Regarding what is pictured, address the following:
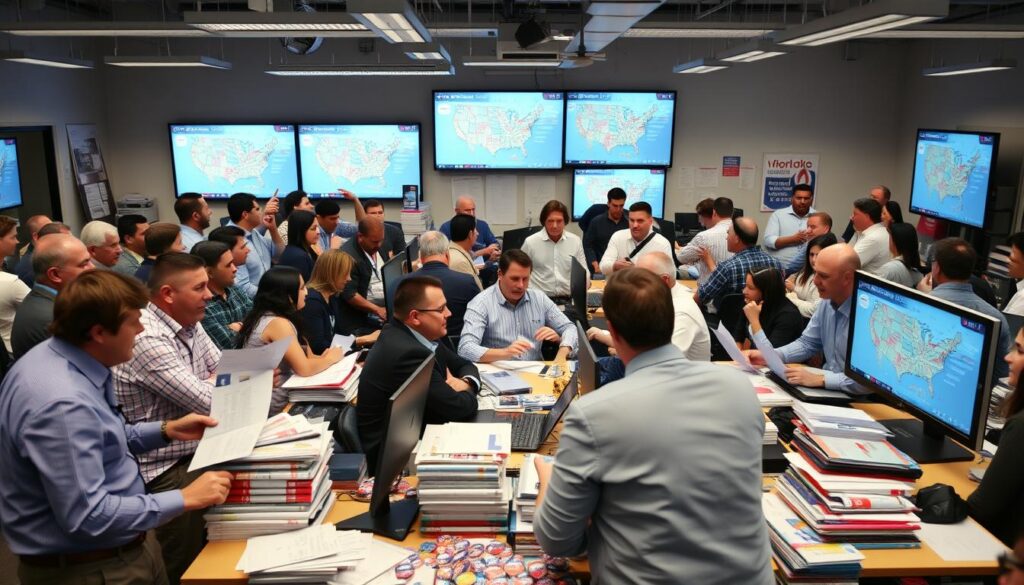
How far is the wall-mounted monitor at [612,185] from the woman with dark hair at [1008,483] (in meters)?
6.78

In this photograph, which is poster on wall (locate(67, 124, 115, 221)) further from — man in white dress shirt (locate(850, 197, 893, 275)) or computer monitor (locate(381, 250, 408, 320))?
man in white dress shirt (locate(850, 197, 893, 275))

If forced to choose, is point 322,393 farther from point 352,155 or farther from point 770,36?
point 352,155

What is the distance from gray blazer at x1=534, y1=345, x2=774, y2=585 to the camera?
1.61 meters

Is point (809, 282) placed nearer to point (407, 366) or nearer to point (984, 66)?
point (984, 66)

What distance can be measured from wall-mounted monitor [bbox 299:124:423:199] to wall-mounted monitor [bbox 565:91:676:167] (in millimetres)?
1948

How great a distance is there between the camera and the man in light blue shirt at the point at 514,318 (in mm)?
4184

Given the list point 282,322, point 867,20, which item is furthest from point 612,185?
point 282,322

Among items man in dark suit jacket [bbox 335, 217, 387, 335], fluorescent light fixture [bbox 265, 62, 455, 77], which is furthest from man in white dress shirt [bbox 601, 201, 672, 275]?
fluorescent light fixture [bbox 265, 62, 455, 77]

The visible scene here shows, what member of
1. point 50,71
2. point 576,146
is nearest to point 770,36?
point 576,146

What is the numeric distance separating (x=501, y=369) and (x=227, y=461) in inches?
72.7

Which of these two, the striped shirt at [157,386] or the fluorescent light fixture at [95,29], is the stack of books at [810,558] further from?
the fluorescent light fixture at [95,29]

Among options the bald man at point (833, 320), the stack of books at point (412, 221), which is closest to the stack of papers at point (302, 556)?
the bald man at point (833, 320)

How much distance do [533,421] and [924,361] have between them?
1.50 m

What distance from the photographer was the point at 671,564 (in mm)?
1654
